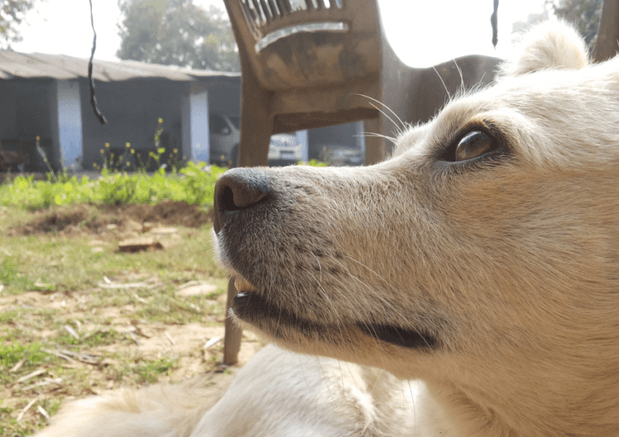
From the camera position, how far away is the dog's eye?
1326 millimetres

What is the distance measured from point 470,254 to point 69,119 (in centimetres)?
1930

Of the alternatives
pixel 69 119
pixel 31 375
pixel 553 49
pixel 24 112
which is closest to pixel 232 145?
pixel 69 119

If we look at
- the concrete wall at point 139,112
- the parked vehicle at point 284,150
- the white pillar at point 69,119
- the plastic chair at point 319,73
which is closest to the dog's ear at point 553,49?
the plastic chair at point 319,73

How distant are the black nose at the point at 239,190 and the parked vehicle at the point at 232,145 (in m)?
16.3

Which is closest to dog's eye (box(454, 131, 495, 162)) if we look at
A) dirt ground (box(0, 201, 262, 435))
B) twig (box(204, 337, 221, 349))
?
dirt ground (box(0, 201, 262, 435))

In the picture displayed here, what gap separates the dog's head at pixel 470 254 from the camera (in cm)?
124

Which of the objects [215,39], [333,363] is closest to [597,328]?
[333,363]

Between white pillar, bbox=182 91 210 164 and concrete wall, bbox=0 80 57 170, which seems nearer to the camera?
white pillar, bbox=182 91 210 164

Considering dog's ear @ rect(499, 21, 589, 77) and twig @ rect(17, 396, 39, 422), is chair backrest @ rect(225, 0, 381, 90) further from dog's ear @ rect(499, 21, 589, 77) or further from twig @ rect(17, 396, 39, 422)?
twig @ rect(17, 396, 39, 422)

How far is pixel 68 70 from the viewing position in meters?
15.9

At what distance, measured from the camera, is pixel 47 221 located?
6977mm

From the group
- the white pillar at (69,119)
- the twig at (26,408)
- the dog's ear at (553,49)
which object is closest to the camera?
the dog's ear at (553,49)

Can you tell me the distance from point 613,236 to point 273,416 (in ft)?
4.26

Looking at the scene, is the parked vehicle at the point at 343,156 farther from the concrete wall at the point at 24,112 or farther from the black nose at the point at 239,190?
the black nose at the point at 239,190
